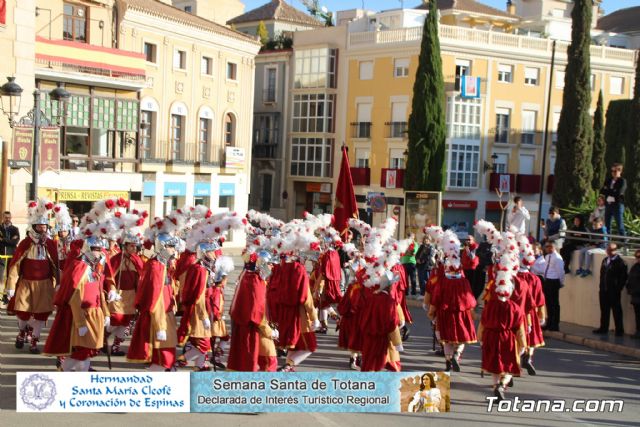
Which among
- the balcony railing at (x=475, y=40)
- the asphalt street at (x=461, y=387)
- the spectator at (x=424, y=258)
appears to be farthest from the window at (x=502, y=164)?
the asphalt street at (x=461, y=387)

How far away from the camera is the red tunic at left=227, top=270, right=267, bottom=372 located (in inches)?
424

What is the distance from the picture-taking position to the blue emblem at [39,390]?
9.19m

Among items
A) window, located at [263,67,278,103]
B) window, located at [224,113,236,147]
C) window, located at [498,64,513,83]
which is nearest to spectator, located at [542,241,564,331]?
window, located at [224,113,236,147]

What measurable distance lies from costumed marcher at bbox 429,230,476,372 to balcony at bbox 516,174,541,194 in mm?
37789

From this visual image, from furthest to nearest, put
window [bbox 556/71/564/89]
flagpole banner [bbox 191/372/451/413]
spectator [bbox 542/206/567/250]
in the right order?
window [bbox 556/71/564/89] < spectator [bbox 542/206/567/250] < flagpole banner [bbox 191/372/451/413]

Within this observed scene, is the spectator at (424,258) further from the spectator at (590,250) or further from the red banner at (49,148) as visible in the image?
the red banner at (49,148)

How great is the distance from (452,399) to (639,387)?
3.27m

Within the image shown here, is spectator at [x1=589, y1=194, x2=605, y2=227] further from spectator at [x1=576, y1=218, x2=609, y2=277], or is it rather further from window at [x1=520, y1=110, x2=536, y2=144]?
window at [x1=520, y1=110, x2=536, y2=144]

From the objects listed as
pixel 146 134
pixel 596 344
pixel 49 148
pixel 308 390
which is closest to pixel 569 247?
pixel 596 344

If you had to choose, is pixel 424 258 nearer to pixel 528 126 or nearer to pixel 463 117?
pixel 463 117

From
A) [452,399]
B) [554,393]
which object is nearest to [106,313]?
[452,399]

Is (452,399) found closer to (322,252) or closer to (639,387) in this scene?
(639,387)

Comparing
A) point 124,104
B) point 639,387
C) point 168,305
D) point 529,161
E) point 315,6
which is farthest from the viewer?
point 315,6

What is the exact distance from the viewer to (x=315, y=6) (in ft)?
204
